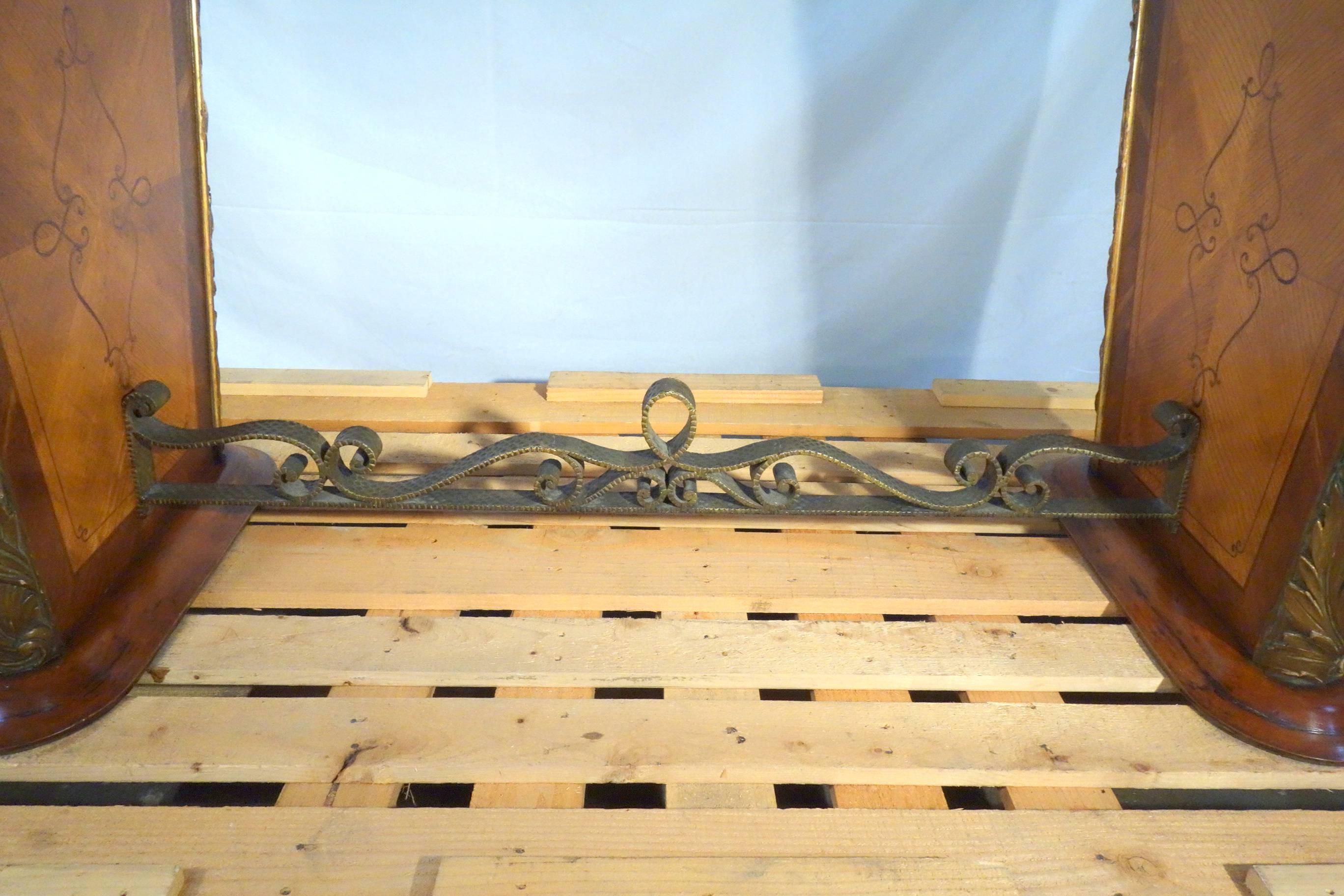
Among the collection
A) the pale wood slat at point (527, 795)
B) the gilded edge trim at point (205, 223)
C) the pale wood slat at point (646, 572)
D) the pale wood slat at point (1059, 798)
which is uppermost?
the gilded edge trim at point (205, 223)

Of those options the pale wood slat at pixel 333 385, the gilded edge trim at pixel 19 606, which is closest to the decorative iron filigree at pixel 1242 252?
the pale wood slat at pixel 333 385

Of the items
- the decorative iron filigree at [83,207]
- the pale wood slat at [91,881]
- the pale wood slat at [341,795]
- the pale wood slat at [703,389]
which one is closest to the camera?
the pale wood slat at [91,881]

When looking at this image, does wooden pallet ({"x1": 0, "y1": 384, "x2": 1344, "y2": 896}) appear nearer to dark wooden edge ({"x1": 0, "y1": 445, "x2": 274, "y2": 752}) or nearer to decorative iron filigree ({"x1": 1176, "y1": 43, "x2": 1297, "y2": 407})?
dark wooden edge ({"x1": 0, "y1": 445, "x2": 274, "y2": 752})

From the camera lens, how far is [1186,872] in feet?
3.53

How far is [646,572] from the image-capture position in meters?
1.53

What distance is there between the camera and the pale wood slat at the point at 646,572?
4.82 feet

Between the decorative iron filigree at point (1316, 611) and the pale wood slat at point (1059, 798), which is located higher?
the decorative iron filigree at point (1316, 611)

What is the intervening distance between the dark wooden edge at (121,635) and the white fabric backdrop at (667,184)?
A: 3.69ft

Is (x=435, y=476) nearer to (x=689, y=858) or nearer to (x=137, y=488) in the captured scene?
(x=137, y=488)

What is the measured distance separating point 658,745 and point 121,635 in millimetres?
711

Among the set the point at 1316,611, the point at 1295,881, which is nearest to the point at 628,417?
the point at 1316,611

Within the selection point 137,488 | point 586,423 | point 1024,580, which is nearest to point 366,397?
point 586,423

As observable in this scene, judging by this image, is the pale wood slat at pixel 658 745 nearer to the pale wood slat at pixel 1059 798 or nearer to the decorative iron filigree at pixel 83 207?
the pale wood slat at pixel 1059 798

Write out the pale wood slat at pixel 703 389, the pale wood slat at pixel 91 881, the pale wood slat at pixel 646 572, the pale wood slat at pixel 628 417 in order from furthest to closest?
the pale wood slat at pixel 703 389 → the pale wood slat at pixel 628 417 → the pale wood slat at pixel 646 572 → the pale wood slat at pixel 91 881
